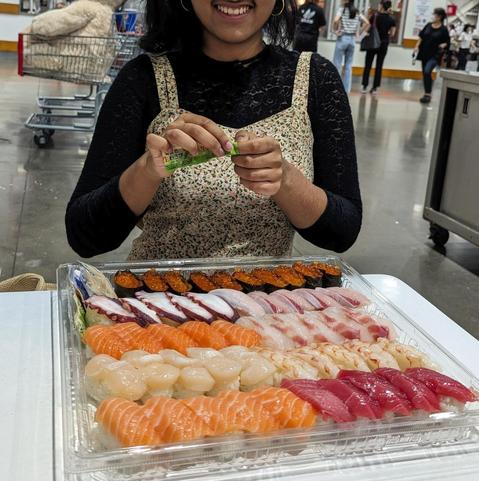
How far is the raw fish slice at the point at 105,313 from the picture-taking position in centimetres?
129

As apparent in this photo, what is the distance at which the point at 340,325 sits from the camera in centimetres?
137

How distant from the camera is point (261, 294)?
1.50 m

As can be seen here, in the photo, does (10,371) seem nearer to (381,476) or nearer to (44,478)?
(44,478)

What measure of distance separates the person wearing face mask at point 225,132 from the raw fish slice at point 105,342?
1.69ft

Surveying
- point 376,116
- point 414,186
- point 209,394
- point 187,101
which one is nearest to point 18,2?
point 376,116

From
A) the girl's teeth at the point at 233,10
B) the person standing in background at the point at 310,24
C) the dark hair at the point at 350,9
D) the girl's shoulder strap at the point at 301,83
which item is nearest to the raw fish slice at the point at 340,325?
the girl's shoulder strap at the point at 301,83

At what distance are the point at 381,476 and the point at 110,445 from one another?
16.0 inches

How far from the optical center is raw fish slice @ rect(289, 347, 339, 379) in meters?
1.17

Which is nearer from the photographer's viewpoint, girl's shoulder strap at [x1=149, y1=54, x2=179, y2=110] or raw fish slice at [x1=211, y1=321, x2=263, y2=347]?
raw fish slice at [x1=211, y1=321, x2=263, y2=347]

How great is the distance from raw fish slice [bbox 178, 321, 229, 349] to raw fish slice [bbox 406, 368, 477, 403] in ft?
1.17

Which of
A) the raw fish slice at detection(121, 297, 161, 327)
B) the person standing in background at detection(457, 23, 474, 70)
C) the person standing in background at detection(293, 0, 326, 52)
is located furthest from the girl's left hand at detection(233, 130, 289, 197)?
the person standing in background at detection(457, 23, 474, 70)

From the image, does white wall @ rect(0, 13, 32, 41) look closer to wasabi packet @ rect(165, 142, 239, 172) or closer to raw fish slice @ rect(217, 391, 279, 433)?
wasabi packet @ rect(165, 142, 239, 172)

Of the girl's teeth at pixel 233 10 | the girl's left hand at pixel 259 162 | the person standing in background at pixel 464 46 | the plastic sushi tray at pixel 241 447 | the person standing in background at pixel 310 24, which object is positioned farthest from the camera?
the person standing in background at pixel 464 46

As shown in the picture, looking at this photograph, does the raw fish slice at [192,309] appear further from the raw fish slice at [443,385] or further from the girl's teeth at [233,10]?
the girl's teeth at [233,10]
